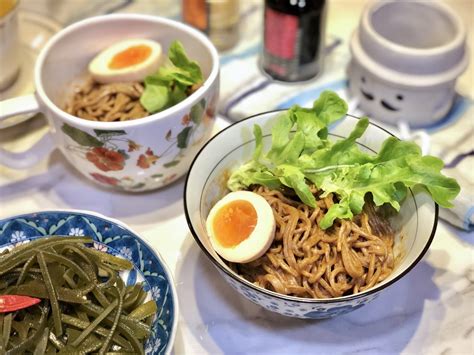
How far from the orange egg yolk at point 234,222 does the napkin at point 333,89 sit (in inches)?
14.8

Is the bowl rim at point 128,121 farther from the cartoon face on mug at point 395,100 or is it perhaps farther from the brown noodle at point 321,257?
the cartoon face on mug at point 395,100

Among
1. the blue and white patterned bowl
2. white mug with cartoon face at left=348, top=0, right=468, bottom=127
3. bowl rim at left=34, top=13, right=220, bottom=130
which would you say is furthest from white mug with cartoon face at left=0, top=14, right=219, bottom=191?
white mug with cartoon face at left=348, top=0, right=468, bottom=127

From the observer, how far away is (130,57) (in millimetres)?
1110

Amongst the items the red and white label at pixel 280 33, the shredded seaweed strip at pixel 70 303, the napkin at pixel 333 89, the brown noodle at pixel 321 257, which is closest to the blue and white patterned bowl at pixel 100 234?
the shredded seaweed strip at pixel 70 303

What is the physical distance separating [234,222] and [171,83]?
12.2 inches

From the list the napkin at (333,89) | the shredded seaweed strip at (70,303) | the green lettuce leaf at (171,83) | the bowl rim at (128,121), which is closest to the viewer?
the shredded seaweed strip at (70,303)

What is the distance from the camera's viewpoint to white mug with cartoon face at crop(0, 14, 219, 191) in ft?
3.07

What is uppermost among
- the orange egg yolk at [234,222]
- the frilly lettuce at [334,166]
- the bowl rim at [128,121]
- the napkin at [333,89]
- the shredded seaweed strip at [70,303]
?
the bowl rim at [128,121]

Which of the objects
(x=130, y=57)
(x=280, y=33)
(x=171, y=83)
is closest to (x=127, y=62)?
(x=130, y=57)

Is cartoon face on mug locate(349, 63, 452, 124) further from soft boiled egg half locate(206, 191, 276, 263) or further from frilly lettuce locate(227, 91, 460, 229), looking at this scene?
soft boiled egg half locate(206, 191, 276, 263)

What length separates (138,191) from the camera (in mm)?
1086

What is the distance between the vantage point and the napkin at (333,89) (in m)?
1.14

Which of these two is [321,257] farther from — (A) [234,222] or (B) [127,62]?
(B) [127,62]

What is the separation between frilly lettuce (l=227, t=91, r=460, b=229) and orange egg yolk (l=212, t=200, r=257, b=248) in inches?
3.0
